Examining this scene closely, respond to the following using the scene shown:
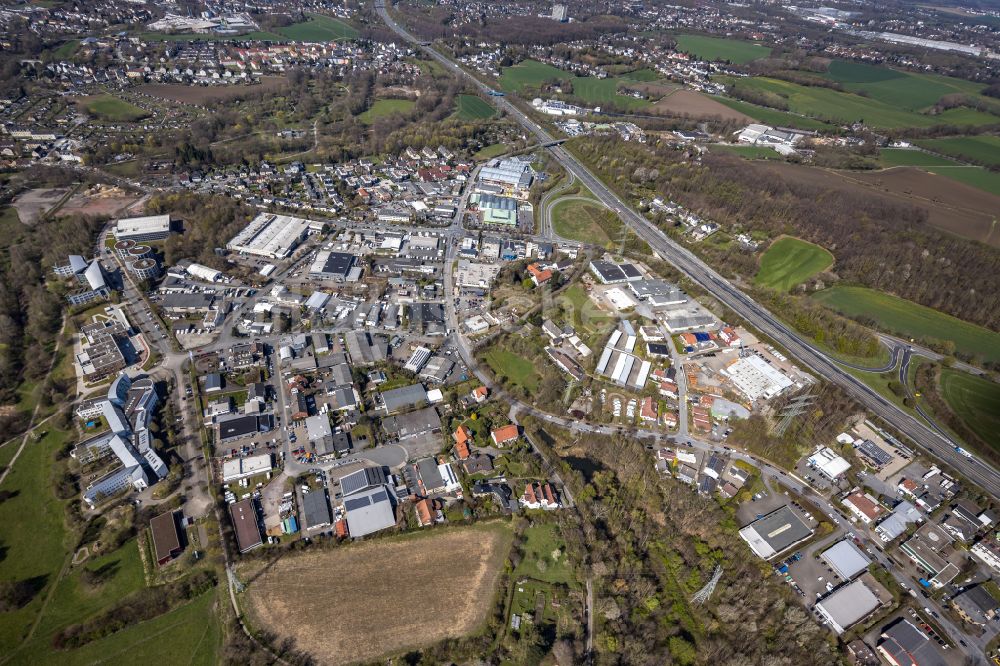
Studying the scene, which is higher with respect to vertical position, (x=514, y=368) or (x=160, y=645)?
(x=514, y=368)

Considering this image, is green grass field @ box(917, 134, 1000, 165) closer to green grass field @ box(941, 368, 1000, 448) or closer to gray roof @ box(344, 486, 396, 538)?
green grass field @ box(941, 368, 1000, 448)

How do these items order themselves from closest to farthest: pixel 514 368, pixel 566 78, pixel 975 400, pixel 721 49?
pixel 975 400
pixel 514 368
pixel 566 78
pixel 721 49

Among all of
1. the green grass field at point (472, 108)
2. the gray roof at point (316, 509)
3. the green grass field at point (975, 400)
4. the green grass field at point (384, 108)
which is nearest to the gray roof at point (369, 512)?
the gray roof at point (316, 509)

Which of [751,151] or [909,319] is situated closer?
[909,319]

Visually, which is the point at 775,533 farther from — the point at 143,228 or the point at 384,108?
the point at 384,108

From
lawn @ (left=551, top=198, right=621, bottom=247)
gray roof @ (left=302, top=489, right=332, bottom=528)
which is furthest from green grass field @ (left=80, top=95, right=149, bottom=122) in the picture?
gray roof @ (left=302, top=489, right=332, bottom=528)

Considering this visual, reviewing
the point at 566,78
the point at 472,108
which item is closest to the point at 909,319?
the point at 472,108
